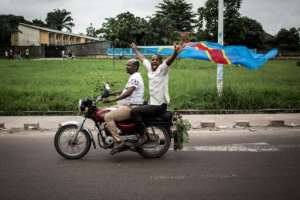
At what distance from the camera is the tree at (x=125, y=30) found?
57125 mm

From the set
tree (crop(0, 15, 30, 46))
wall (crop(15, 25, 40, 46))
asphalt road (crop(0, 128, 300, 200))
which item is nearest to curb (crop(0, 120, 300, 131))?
asphalt road (crop(0, 128, 300, 200))

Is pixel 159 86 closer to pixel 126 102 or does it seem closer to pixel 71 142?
pixel 126 102

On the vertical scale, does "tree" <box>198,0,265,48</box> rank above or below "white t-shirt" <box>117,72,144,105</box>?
above

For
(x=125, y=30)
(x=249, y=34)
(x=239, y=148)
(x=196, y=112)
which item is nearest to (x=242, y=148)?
(x=239, y=148)

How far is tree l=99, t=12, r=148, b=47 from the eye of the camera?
57.1 meters

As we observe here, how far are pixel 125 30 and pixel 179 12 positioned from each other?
1693cm

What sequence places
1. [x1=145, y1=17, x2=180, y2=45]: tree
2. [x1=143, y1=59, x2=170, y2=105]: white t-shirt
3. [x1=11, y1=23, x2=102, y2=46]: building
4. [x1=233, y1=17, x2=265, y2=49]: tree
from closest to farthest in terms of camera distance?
[x1=143, y1=59, x2=170, y2=105]: white t-shirt → [x1=145, y1=17, x2=180, y2=45]: tree → [x1=233, y1=17, x2=265, y2=49]: tree → [x1=11, y1=23, x2=102, y2=46]: building

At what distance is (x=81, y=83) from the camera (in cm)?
1759

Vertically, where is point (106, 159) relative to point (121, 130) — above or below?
below

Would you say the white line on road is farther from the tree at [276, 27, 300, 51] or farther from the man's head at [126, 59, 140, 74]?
the tree at [276, 27, 300, 51]

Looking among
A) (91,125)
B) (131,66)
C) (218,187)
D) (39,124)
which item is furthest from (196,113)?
(218,187)

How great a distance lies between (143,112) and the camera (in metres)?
6.73

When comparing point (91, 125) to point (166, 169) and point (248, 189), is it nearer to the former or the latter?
point (166, 169)

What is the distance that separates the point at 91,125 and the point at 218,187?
5750 millimetres
